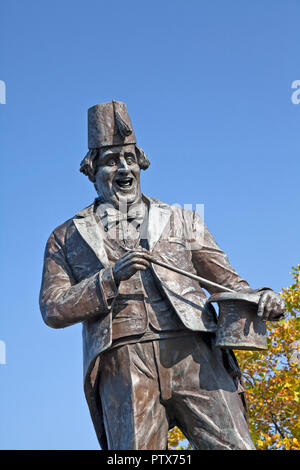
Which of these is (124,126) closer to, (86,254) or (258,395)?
(86,254)

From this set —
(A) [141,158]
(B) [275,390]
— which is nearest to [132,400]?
(A) [141,158]

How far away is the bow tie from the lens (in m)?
5.99

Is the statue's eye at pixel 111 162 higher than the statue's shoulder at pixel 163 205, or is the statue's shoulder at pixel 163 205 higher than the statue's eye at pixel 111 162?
the statue's eye at pixel 111 162

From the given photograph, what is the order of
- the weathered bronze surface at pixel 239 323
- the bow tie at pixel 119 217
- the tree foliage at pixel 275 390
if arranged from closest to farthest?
the weathered bronze surface at pixel 239 323
the bow tie at pixel 119 217
the tree foliage at pixel 275 390

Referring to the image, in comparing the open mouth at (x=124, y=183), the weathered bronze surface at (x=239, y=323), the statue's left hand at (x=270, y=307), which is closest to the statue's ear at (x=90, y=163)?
the open mouth at (x=124, y=183)

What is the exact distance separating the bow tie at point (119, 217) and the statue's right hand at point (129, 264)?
627mm

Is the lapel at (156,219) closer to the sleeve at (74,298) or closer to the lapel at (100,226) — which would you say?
the lapel at (100,226)

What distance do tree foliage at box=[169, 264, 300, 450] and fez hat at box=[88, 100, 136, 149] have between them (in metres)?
9.39

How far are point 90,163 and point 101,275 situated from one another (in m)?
1.13

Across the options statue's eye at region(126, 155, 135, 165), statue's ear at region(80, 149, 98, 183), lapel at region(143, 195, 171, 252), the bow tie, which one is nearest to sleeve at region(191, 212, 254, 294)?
lapel at region(143, 195, 171, 252)

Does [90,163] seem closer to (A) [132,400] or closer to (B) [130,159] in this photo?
(B) [130,159]

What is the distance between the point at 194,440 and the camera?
541 cm

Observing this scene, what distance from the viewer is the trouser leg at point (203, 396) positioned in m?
5.33
